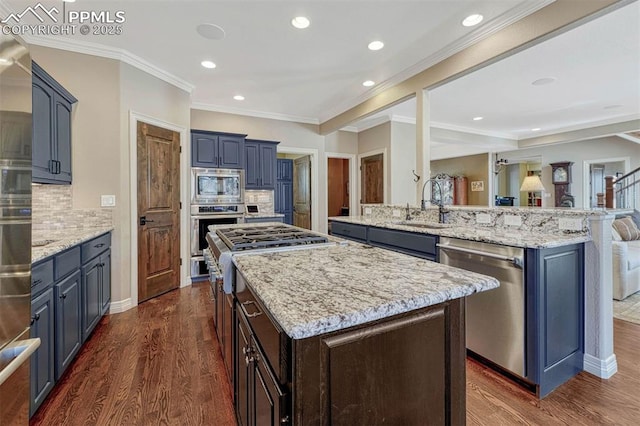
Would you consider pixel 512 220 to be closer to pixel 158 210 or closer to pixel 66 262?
pixel 66 262

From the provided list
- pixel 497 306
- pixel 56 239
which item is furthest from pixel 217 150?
pixel 497 306

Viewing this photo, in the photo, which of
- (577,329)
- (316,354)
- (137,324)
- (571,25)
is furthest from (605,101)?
(137,324)

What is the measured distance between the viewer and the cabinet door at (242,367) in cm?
115

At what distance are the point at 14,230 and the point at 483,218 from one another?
2.92m

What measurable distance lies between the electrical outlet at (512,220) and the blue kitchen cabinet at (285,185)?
4.64 metres

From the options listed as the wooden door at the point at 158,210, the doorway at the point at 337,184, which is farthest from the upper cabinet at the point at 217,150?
the doorway at the point at 337,184

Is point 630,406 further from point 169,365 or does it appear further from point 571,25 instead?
point 169,365

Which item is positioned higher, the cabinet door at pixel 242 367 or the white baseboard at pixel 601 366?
the cabinet door at pixel 242 367

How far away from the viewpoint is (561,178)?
292 inches

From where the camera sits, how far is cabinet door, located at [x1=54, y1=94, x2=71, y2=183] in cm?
256

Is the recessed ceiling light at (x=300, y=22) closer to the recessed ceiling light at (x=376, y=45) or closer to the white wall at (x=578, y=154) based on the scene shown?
the recessed ceiling light at (x=376, y=45)

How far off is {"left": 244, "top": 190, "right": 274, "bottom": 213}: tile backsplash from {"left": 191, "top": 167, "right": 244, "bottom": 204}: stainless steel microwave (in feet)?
1.65

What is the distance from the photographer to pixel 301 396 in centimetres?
72

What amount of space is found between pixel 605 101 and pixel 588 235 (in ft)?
15.3
